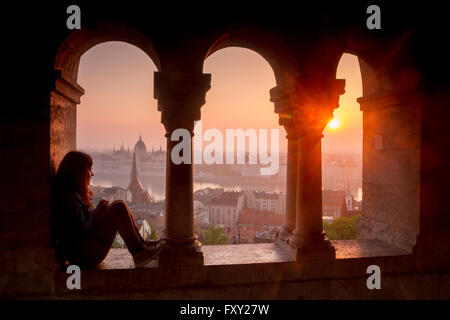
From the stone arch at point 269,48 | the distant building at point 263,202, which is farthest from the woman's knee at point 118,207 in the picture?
the distant building at point 263,202

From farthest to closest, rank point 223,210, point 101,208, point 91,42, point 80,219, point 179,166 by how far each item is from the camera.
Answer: point 223,210
point 91,42
point 179,166
point 101,208
point 80,219

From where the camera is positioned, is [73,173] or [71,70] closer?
[73,173]

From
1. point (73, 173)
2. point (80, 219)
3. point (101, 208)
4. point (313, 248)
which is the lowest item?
point (313, 248)

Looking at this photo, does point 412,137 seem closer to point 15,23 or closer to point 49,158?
point 49,158

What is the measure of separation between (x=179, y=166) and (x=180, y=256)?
1087mm

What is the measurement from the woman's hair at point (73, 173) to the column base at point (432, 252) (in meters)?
4.42

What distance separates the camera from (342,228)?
11680 mm

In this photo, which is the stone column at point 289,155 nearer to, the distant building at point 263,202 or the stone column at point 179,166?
the stone column at point 179,166

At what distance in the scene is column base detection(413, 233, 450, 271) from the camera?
5023 millimetres

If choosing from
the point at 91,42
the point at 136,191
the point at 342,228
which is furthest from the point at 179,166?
the point at 136,191

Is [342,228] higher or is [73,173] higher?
[73,173]

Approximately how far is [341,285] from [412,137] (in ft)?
7.36

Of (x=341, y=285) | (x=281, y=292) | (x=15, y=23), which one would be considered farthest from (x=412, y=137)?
(x=15, y=23)

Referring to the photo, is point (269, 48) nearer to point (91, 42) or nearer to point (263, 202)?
point (91, 42)
